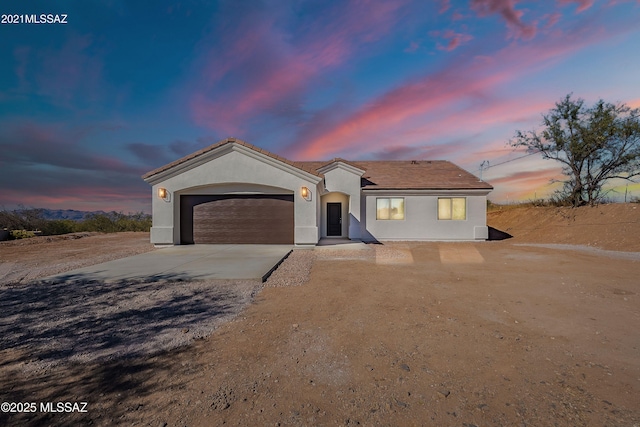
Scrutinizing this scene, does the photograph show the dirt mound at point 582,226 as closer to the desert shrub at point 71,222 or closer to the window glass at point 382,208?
the window glass at point 382,208

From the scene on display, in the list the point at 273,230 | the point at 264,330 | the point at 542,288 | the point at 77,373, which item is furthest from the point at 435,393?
the point at 273,230

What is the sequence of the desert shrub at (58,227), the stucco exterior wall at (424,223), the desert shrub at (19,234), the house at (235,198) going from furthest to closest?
the desert shrub at (58,227), the stucco exterior wall at (424,223), the desert shrub at (19,234), the house at (235,198)

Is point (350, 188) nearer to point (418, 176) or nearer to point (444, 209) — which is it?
point (418, 176)

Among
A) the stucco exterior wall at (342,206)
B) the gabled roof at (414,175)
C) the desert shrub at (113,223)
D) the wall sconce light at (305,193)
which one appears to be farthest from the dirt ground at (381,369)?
the desert shrub at (113,223)

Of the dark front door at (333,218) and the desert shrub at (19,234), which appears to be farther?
the dark front door at (333,218)

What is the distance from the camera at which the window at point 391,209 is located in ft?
49.9

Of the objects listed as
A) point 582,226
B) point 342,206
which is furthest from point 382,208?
point 582,226

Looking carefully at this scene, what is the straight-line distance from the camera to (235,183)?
12.0 metres

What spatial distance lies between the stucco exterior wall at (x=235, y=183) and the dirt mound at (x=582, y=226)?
12687mm

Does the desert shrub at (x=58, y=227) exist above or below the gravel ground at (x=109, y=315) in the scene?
above

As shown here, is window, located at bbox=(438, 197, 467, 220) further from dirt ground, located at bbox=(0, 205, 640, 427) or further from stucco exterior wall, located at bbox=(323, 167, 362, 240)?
dirt ground, located at bbox=(0, 205, 640, 427)

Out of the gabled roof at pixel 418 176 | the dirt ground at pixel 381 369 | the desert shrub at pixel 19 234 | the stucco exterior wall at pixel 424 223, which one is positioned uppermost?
the gabled roof at pixel 418 176

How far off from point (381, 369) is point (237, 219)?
1062 cm

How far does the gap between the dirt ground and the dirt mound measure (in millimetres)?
11068
